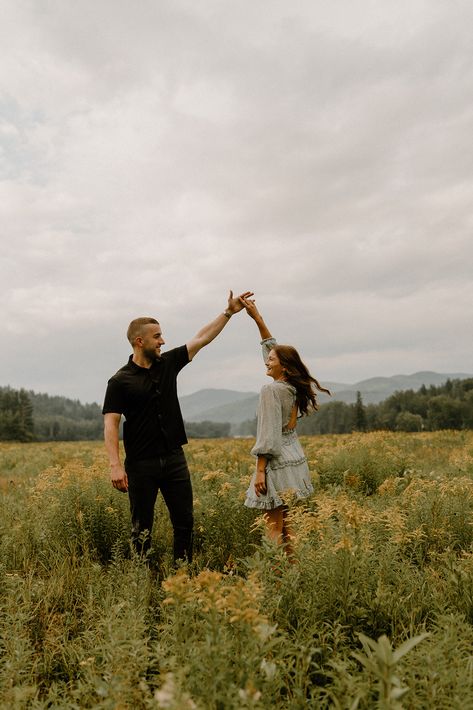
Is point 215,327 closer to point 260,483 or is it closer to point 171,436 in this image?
point 171,436

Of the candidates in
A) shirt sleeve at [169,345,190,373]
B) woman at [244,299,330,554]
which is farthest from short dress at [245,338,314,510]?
shirt sleeve at [169,345,190,373]

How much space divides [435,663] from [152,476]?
310 centimetres

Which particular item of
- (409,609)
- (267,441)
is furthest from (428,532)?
(267,441)

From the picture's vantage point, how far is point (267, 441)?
4676 mm

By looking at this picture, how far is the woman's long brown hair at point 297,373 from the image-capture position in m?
4.99

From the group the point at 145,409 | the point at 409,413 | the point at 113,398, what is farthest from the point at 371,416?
the point at 113,398

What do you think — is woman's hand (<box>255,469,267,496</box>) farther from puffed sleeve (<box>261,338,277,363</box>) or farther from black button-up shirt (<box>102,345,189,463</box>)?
puffed sleeve (<box>261,338,277,363</box>)

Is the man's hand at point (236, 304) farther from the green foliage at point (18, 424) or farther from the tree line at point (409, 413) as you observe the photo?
the green foliage at point (18, 424)

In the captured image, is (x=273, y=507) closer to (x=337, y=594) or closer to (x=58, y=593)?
(x=337, y=594)

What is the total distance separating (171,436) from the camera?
198 inches

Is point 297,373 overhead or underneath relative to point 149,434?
overhead

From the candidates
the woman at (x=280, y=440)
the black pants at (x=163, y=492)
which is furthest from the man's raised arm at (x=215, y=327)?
the black pants at (x=163, y=492)

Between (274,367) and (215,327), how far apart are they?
949mm

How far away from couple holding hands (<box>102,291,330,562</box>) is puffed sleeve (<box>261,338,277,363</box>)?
0.61 feet
